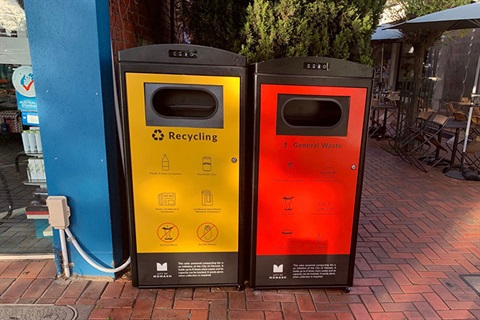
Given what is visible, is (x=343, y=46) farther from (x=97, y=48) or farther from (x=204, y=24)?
(x=97, y=48)

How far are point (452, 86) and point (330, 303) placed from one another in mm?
→ 13170

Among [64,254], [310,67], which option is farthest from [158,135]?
[64,254]

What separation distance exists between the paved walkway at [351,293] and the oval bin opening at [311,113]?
4.46 ft

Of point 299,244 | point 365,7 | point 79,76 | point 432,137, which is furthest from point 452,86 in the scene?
point 79,76

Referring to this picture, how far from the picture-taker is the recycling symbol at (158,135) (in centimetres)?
246

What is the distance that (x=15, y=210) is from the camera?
11.9 ft

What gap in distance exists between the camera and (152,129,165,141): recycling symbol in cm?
246

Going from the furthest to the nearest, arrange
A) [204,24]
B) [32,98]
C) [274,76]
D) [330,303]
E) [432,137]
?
[432,137] → [204,24] → [32,98] → [330,303] → [274,76]

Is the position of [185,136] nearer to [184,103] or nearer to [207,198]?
[184,103]

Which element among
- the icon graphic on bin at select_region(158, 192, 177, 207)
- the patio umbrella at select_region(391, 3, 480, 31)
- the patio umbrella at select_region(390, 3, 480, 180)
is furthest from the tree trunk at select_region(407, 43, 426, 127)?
the icon graphic on bin at select_region(158, 192, 177, 207)

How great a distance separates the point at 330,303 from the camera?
2.72 m

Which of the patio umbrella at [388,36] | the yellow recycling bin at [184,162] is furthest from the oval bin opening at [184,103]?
the patio umbrella at [388,36]

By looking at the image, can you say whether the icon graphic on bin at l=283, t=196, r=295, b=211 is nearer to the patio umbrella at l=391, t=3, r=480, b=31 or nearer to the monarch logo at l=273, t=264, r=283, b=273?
the monarch logo at l=273, t=264, r=283, b=273

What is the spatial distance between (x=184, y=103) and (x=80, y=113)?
76 centimetres
